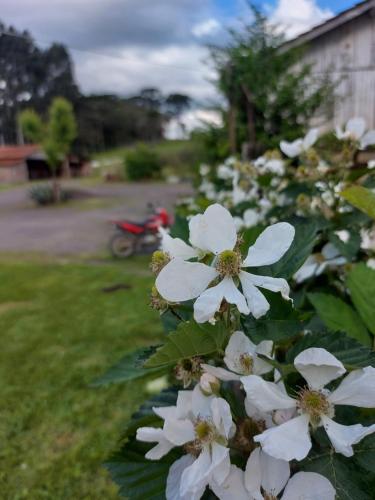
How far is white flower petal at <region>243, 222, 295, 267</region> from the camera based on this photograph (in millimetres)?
415

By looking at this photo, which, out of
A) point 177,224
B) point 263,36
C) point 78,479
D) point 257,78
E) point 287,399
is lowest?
point 78,479

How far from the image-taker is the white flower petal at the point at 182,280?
15.4 inches

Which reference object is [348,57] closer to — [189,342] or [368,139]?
[368,139]

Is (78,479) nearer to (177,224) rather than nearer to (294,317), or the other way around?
(177,224)

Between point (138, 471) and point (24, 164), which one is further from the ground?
point (24, 164)

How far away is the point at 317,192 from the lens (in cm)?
95

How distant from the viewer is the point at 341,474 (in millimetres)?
412

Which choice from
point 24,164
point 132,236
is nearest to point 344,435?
point 132,236

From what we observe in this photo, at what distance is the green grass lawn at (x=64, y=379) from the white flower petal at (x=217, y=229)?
159 centimetres

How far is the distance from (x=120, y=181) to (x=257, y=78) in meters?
15.3

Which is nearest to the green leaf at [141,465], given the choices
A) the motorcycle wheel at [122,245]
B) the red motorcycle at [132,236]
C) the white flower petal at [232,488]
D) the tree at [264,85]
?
the white flower petal at [232,488]

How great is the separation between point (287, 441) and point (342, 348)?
0.12 m

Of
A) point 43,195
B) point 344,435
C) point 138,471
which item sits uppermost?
point 344,435

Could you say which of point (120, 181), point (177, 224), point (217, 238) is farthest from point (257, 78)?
point (120, 181)
